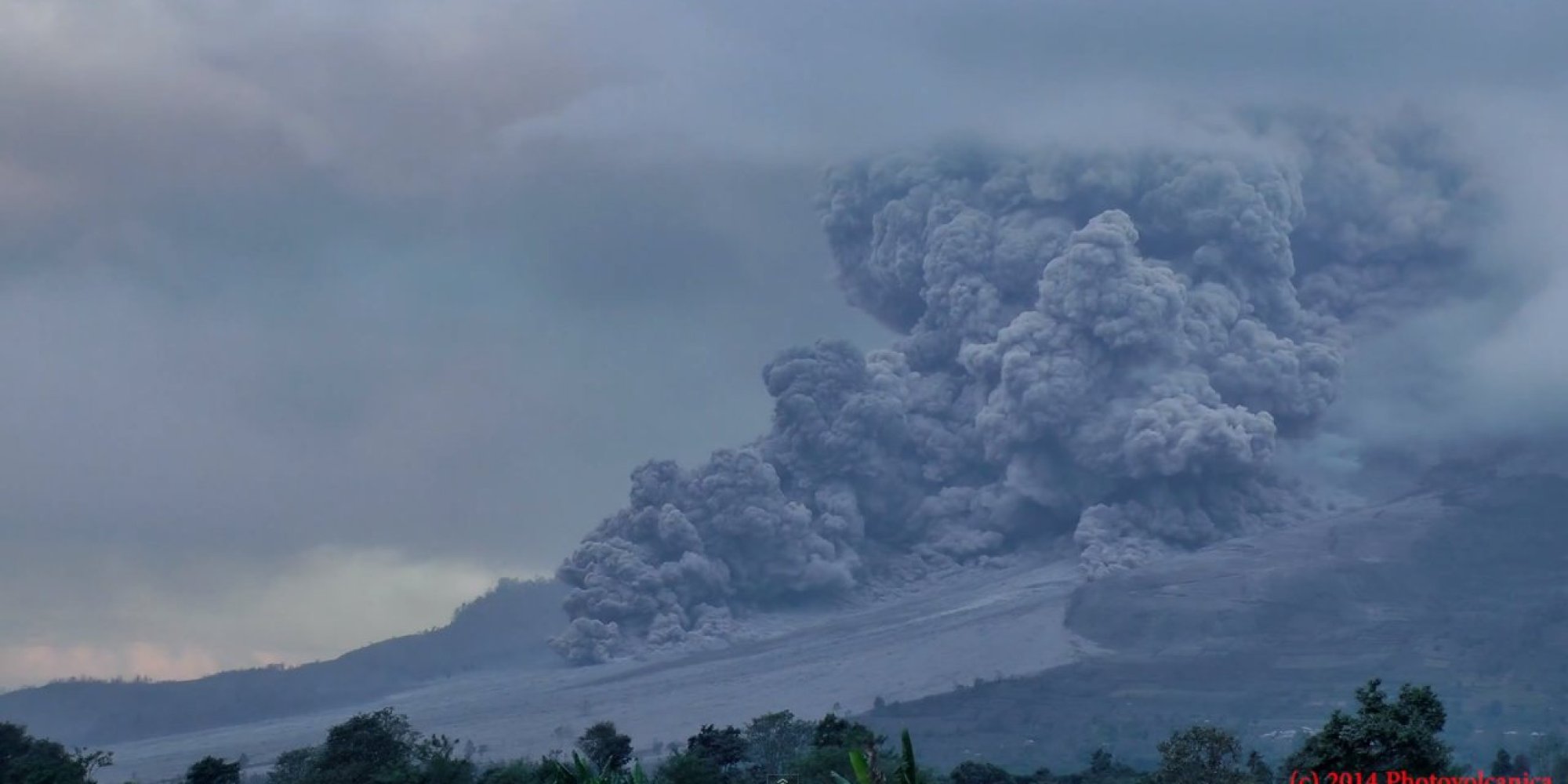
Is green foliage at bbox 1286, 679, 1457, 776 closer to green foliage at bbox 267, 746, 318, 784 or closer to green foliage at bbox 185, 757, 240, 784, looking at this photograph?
green foliage at bbox 267, 746, 318, 784

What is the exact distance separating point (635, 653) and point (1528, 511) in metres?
71.1

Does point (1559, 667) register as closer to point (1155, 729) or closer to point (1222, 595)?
point (1222, 595)

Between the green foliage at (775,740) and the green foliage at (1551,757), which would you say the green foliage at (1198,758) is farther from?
the green foliage at (1551,757)

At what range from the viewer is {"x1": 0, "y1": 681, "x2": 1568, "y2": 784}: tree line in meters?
41.7

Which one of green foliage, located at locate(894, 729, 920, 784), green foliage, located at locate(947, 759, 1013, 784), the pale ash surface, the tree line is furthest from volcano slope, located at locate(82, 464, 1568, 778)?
green foliage, located at locate(894, 729, 920, 784)

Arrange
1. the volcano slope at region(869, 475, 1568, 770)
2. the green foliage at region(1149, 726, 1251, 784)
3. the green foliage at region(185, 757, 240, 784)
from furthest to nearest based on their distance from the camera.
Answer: the volcano slope at region(869, 475, 1568, 770) → the green foliage at region(185, 757, 240, 784) → the green foliage at region(1149, 726, 1251, 784)

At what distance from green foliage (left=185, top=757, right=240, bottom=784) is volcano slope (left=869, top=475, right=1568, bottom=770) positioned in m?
46.3

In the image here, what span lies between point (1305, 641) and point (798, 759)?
236ft

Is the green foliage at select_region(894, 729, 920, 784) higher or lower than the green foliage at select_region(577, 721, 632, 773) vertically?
lower

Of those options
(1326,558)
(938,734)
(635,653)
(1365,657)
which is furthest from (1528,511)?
(635,653)

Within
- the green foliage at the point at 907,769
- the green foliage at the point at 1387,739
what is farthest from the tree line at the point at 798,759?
the green foliage at the point at 907,769

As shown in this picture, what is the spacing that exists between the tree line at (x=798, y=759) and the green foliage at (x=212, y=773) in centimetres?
6

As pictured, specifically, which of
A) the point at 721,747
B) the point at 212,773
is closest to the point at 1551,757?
the point at 721,747

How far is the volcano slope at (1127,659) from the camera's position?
114812 millimetres
